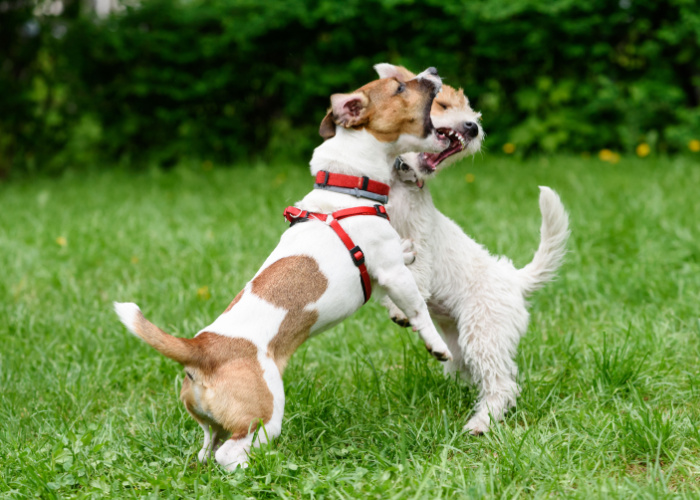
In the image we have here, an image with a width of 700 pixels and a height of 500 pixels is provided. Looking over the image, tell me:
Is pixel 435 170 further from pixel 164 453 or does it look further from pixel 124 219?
pixel 124 219

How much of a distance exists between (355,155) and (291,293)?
2.00 ft

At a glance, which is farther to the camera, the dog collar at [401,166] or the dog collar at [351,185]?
the dog collar at [401,166]

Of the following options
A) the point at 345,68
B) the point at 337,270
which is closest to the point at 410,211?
the point at 337,270

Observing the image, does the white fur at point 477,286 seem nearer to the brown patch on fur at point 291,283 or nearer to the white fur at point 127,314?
the brown patch on fur at point 291,283

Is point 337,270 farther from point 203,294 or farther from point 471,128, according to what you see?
point 203,294

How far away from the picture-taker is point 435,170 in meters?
3.11

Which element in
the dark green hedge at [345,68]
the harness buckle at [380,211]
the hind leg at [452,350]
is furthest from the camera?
the dark green hedge at [345,68]

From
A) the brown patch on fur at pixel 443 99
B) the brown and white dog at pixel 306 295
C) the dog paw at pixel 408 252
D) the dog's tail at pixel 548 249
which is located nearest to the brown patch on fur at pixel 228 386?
the brown and white dog at pixel 306 295

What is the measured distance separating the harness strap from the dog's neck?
6.4 inches

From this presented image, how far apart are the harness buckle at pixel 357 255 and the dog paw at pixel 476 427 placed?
31.9 inches

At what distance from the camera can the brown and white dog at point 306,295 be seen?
231 cm

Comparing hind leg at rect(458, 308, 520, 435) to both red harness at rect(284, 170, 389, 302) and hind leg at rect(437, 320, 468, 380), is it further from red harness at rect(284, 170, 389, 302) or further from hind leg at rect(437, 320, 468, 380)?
red harness at rect(284, 170, 389, 302)

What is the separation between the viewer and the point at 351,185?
2691mm

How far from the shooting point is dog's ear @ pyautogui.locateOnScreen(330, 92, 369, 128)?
2.71m
